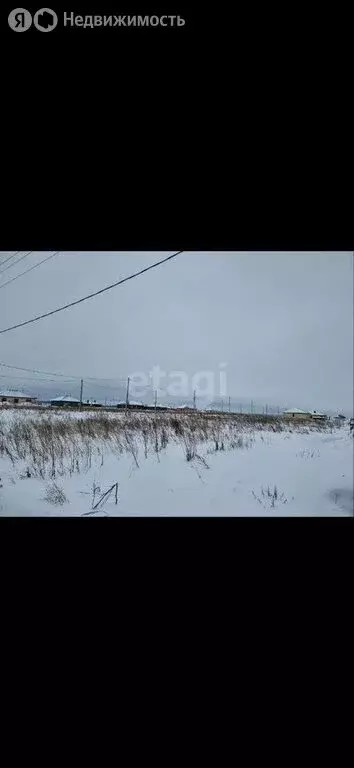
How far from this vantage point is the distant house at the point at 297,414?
10.1 feet


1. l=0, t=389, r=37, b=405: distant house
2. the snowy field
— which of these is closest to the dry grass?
the snowy field

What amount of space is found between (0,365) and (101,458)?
1.11 metres

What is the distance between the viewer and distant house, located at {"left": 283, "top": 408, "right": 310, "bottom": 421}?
307cm

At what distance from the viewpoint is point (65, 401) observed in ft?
9.30

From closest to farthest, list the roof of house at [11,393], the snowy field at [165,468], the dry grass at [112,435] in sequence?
the snowy field at [165,468]
the roof of house at [11,393]
the dry grass at [112,435]
